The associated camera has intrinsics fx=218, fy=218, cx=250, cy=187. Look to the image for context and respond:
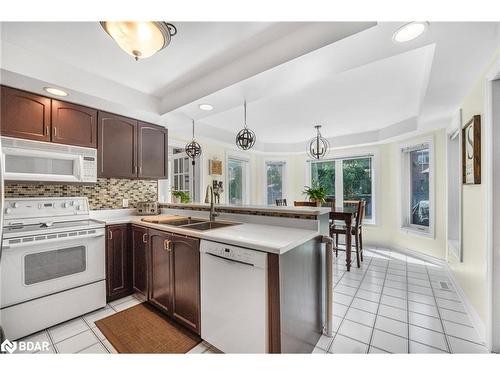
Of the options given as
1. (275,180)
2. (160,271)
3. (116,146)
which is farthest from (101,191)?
(275,180)

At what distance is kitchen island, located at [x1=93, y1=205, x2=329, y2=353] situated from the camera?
1.27 metres

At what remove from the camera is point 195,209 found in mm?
2643

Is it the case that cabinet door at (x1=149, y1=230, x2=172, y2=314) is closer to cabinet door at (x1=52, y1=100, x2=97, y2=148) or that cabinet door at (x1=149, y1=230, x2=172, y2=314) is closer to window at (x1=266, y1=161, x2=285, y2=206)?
cabinet door at (x1=52, y1=100, x2=97, y2=148)

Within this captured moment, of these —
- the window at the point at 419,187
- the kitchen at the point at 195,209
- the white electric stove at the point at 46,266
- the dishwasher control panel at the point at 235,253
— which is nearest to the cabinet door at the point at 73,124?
the kitchen at the point at 195,209

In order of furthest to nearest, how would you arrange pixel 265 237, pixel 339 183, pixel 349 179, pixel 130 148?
pixel 339 183, pixel 349 179, pixel 130 148, pixel 265 237

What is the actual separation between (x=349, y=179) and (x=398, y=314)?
11.6 ft

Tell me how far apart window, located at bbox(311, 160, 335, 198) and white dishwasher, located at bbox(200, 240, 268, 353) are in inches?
176

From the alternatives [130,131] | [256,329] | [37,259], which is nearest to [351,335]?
[256,329]

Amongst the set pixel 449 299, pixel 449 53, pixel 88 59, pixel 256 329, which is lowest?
pixel 449 299

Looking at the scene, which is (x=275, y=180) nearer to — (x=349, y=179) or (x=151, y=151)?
(x=349, y=179)

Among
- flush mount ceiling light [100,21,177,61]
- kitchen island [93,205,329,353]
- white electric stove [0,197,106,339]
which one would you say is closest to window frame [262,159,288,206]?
kitchen island [93,205,329,353]
